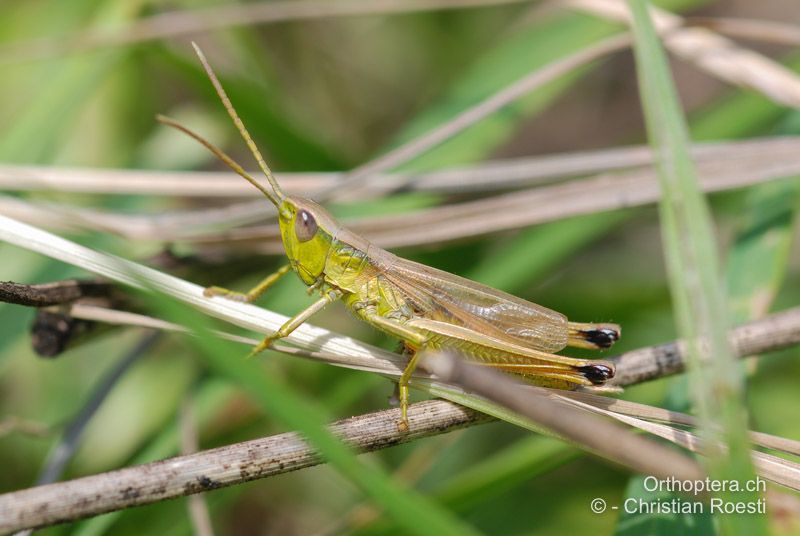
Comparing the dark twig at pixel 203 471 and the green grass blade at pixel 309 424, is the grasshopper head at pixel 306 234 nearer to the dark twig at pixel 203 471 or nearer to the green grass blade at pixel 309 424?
the dark twig at pixel 203 471

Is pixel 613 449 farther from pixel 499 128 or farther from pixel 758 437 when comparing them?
pixel 499 128

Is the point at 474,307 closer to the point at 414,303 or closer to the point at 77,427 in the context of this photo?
the point at 414,303

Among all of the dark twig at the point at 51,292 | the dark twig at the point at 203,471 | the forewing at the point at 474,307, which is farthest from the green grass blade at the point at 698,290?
the dark twig at the point at 51,292

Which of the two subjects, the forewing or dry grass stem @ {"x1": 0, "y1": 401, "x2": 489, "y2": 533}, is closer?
dry grass stem @ {"x1": 0, "y1": 401, "x2": 489, "y2": 533}

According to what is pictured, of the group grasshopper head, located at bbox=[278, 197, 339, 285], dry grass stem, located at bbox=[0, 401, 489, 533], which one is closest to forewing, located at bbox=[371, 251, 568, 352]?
grasshopper head, located at bbox=[278, 197, 339, 285]

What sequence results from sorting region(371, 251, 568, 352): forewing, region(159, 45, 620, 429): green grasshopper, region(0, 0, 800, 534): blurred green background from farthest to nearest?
1. region(0, 0, 800, 534): blurred green background
2. region(371, 251, 568, 352): forewing
3. region(159, 45, 620, 429): green grasshopper

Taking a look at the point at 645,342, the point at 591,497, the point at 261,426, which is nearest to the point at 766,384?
the point at 645,342

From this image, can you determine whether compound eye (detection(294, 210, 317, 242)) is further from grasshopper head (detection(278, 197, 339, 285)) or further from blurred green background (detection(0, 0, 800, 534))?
blurred green background (detection(0, 0, 800, 534))
